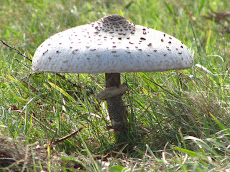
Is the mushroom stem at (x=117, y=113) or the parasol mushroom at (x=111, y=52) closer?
the parasol mushroom at (x=111, y=52)

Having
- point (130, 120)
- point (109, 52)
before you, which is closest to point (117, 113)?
point (130, 120)

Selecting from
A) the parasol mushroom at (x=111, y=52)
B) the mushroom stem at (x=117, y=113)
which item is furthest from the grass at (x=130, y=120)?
the parasol mushroom at (x=111, y=52)

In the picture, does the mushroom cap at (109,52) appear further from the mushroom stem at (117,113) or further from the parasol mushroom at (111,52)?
the mushroom stem at (117,113)

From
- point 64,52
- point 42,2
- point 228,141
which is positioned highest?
point 42,2

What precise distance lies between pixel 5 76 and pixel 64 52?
4.48 ft

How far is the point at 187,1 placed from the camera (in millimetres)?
5453

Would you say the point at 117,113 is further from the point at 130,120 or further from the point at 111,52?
the point at 111,52

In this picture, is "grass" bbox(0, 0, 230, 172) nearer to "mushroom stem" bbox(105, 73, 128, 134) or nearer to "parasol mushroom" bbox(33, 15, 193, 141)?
"mushroom stem" bbox(105, 73, 128, 134)

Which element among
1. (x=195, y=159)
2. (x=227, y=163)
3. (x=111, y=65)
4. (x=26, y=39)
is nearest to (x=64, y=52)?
(x=111, y=65)

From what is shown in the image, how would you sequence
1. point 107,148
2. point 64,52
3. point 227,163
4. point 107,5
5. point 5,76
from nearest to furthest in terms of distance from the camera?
point 227,163, point 64,52, point 107,148, point 5,76, point 107,5

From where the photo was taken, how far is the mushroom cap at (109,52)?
6.40 ft

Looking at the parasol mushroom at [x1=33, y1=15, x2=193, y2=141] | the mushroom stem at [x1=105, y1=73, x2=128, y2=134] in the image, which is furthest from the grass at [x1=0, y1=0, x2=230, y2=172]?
the parasol mushroom at [x1=33, y1=15, x2=193, y2=141]

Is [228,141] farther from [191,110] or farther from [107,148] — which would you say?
[107,148]

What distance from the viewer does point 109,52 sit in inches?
77.9
